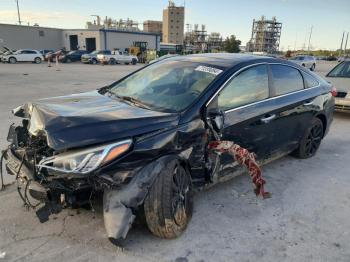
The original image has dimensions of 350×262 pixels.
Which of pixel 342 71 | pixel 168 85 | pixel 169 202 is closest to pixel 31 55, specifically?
pixel 342 71

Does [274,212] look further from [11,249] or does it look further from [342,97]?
[342,97]

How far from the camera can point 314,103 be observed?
4.88 metres

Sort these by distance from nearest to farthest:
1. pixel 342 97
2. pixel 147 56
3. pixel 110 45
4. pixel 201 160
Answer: pixel 201 160 < pixel 342 97 < pixel 147 56 < pixel 110 45

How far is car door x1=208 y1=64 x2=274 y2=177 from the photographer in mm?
3406

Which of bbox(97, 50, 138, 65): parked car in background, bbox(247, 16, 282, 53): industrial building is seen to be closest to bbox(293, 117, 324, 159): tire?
bbox(97, 50, 138, 65): parked car in background

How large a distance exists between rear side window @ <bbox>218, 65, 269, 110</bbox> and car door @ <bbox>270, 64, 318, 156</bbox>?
0.60ft

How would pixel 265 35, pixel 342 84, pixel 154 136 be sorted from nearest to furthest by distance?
pixel 154 136 → pixel 342 84 → pixel 265 35

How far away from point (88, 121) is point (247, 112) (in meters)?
1.81

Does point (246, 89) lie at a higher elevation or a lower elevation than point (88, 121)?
higher

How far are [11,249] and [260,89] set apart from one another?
10.2 ft

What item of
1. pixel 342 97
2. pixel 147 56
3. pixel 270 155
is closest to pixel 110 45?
pixel 147 56

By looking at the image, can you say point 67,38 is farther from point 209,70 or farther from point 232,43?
point 209,70

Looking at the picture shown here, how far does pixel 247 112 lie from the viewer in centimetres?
361

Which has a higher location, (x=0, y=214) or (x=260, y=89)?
(x=260, y=89)
